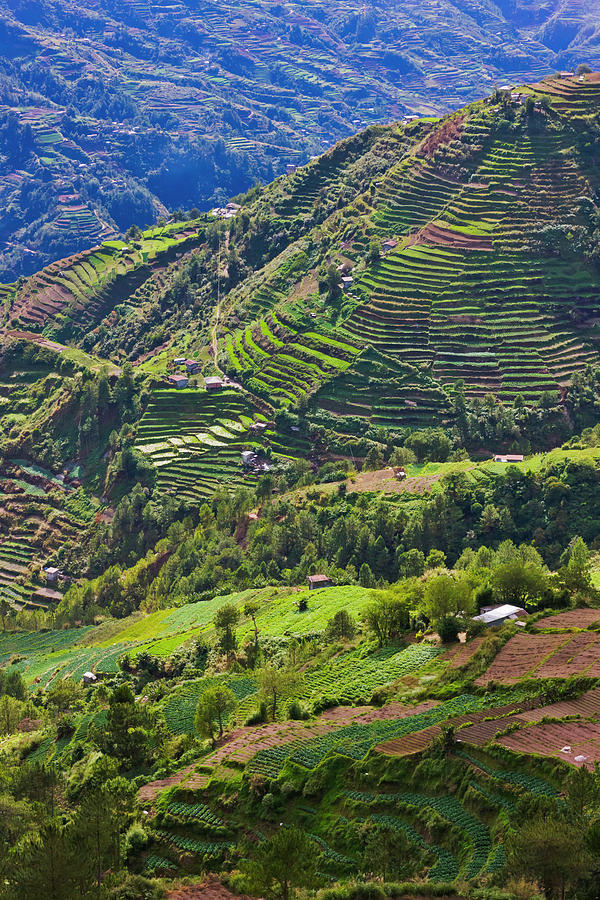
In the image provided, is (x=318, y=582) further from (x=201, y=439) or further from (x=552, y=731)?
(x=552, y=731)

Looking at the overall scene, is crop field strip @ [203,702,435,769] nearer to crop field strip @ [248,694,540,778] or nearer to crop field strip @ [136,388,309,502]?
crop field strip @ [248,694,540,778]

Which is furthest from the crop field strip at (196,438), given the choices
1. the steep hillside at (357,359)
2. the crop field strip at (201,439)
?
the steep hillside at (357,359)

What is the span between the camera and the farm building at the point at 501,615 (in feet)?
187

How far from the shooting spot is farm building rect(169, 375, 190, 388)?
138625mm

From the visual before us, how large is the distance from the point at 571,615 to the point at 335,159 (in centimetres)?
13533

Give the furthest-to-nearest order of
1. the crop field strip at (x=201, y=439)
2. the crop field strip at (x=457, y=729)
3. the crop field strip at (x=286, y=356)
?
the crop field strip at (x=286, y=356), the crop field strip at (x=201, y=439), the crop field strip at (x=457, y=729)

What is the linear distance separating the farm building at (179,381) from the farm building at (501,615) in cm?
8654

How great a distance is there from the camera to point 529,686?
4641 centimetres

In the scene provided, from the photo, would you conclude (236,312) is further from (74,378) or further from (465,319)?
(465,319)

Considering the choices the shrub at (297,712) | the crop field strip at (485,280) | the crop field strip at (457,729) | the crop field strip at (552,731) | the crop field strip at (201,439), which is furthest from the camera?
the crop field strip at (201,439)

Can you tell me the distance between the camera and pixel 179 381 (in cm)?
13875

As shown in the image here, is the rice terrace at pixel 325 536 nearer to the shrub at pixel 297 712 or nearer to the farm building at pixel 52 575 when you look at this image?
the shrub at pixel 297 712

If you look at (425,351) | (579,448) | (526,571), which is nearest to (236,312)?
(425,351)

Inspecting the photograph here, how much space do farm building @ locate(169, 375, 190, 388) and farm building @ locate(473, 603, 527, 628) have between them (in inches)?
3407
